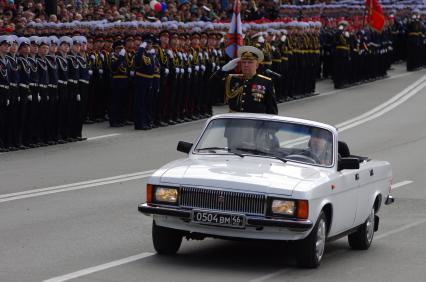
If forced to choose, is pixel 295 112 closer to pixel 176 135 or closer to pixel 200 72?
pixel 200 72

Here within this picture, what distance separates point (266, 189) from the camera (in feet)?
37.8

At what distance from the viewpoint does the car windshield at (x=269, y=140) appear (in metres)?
12.8

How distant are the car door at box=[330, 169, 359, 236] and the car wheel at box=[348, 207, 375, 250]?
2.05 feet

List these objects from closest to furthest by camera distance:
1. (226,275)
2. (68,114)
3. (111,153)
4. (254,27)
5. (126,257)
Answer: (226,275) → (126,257) → (111,153) → (68,114) → (254,27)

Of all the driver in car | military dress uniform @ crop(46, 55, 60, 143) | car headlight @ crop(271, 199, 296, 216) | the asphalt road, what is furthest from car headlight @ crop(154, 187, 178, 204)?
military dress uniform @ crop(46, 55, 60, 143)

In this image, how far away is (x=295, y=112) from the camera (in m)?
33.5

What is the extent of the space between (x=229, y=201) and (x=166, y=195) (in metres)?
0.60

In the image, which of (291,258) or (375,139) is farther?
(375,139)

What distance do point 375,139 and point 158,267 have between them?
16.4 meters

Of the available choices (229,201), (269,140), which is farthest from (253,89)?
(229,201)

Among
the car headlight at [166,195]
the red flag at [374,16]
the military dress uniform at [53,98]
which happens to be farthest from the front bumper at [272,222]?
the red flag at [374,16]

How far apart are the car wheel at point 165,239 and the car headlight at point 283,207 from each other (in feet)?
3.31

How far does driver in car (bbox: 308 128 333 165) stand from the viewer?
41.9 ft

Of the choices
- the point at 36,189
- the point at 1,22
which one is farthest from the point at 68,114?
the point at 36,189
